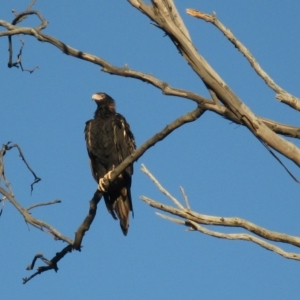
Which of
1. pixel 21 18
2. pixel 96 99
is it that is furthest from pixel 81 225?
pixel 96 99

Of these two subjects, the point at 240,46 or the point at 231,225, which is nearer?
the point at 231,225

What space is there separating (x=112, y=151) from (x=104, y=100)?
0.95 m

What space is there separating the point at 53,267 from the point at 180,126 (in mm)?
2190

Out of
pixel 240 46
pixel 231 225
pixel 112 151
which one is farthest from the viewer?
pixel 112 151

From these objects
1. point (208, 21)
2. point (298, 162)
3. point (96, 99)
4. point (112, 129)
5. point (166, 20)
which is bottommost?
point (298, 162)

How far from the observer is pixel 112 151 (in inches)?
335

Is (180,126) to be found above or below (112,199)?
below

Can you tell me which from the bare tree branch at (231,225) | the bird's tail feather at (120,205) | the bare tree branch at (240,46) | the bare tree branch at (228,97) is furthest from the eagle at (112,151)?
the bare tree branch at (228,97)

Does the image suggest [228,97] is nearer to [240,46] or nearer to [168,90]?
[168,90]

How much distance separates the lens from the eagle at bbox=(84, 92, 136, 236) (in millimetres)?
8281

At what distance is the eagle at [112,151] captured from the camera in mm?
8281

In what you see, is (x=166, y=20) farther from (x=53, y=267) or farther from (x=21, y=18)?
(x=53, y=267)

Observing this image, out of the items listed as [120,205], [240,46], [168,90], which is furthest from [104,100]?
[168,90]

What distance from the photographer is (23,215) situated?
16.9ft
